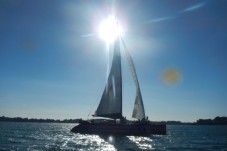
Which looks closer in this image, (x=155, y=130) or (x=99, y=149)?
(x=99, y=149)

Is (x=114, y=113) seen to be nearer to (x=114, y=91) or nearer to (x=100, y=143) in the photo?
(x=114, y=91)

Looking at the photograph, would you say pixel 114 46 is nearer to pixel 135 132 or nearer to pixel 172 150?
pixel 135 132

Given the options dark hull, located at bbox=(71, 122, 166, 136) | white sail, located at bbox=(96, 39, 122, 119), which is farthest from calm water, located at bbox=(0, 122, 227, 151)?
white sail, located at bbox=(96, 39, 122, 119)

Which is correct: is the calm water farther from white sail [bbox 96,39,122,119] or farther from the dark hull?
white sail [bbox 96,39,122,119]

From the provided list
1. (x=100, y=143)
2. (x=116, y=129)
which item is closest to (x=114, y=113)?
(x=116, y=129)

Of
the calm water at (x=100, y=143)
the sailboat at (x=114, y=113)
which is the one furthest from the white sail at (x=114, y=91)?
the calm water at (x=100, y=143)

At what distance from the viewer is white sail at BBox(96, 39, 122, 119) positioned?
78.9 metres

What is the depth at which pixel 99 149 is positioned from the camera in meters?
50.6

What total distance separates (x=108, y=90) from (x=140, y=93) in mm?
9629

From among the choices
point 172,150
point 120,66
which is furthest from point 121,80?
point 172,150

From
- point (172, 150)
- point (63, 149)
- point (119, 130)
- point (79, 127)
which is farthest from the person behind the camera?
point (79, 127)

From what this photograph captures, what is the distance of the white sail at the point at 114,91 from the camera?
78.9 metres

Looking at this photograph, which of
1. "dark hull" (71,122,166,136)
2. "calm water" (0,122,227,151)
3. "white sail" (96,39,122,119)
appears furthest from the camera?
"white sail" (96,39,122,119)

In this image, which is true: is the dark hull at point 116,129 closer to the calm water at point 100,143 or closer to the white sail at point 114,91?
the calm water at point 100,143
